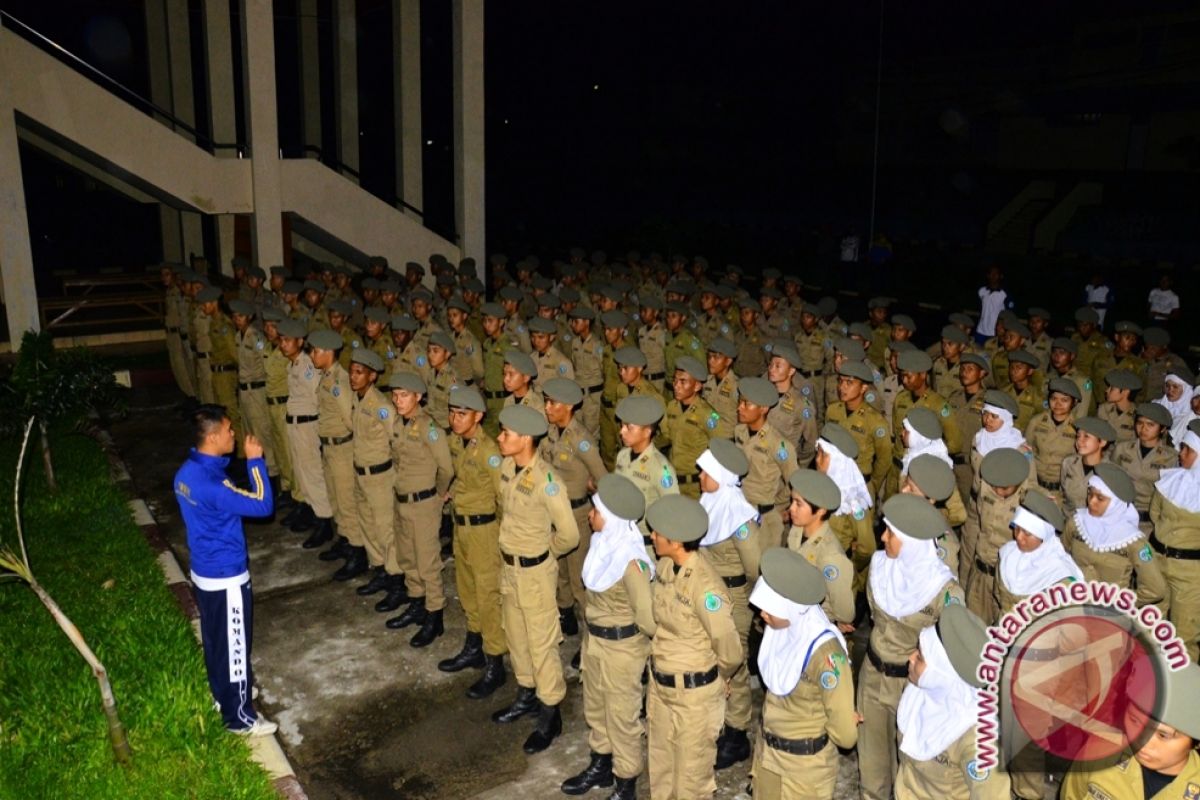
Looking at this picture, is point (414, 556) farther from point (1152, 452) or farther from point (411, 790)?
point (1152, 452)

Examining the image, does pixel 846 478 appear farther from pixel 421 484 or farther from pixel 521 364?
pixel 421 484

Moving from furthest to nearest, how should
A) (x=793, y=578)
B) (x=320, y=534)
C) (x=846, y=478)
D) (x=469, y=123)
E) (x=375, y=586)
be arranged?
(x=469, y=123)
(x=320, y=534)
(x=375, y=586)
(x=846, y=478)
(x=793, y=578)

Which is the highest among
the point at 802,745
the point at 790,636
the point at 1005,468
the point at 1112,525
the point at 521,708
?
the point at 1005,468

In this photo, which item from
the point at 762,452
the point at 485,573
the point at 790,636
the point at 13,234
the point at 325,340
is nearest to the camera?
the point at 790,636

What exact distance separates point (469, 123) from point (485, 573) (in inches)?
429

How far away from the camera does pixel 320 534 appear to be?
8.27 metres

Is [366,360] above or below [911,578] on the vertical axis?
above

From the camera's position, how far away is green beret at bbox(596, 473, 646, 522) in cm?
458

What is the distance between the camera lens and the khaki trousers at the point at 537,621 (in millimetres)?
5414

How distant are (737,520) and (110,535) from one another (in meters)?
5.31

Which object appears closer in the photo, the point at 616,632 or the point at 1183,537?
the point at 616,632

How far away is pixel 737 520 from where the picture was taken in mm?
5230

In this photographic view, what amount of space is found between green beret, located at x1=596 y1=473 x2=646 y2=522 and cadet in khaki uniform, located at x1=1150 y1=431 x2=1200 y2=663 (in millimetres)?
3479

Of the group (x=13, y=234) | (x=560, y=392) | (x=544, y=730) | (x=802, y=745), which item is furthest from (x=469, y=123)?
(x=802, y=745)
